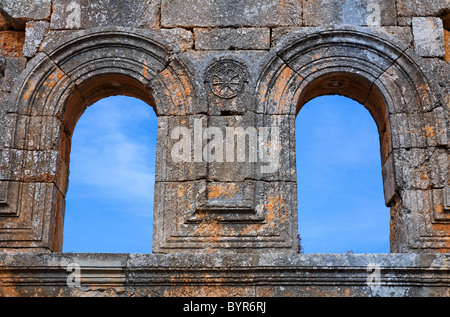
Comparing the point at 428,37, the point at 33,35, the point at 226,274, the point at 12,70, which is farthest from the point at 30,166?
the point at 428,37

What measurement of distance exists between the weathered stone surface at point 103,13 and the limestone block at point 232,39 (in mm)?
559

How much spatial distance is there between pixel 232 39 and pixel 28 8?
7.55ft

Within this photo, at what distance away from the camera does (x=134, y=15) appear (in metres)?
7.14

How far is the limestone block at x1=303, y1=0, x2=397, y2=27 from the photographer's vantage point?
7059 millimetres

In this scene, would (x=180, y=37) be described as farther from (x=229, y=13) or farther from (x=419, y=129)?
(x=419, y=129)

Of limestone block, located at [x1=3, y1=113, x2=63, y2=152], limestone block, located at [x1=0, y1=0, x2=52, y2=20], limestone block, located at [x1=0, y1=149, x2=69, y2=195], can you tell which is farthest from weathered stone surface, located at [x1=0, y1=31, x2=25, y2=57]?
limestone block, located at [x1=0, y1=149, x2=69, y2=195]

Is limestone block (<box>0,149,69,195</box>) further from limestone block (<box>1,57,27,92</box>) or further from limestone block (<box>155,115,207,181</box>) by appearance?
limestone block (<box>155,115,207,181</box>)

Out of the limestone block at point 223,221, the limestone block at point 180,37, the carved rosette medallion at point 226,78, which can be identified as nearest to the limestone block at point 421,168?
the limestone block at point 223,221

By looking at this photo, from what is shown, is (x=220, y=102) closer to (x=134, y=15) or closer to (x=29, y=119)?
(x=134, y=15)

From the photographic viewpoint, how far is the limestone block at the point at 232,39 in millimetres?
6941

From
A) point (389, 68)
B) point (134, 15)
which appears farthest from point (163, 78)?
point (389, 68)

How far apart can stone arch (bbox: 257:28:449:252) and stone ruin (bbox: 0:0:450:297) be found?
0.05 ft

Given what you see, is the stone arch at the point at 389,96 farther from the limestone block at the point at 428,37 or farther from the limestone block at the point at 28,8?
the limestone block at the point at 28,8

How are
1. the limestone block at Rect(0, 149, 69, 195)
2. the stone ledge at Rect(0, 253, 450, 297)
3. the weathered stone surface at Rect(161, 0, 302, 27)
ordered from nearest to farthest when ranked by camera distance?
1. the stone ledge at Rect(0, 253, 450, 297)
2. the limestone block at Rect(0, 149, 69, 195)
3. the weathered stone surface at Rect(161, 0, 302, 27)
